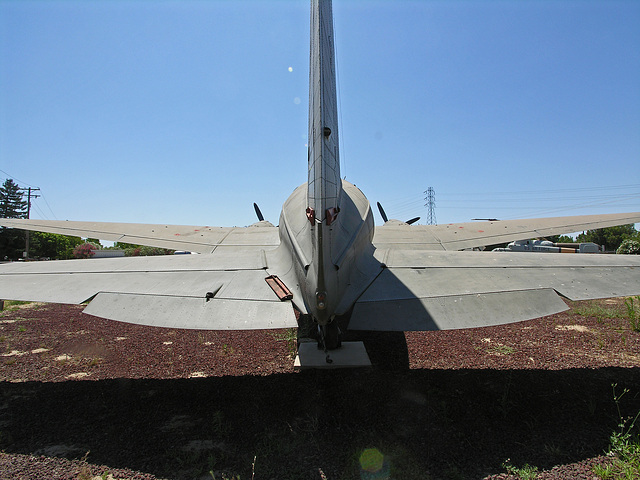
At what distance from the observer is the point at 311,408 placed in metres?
4.62

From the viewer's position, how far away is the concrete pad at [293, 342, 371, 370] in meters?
4.81

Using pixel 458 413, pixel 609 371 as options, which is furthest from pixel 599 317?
pixel 458 413

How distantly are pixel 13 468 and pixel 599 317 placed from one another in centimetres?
1245

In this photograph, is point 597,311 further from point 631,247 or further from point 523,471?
point 631,247

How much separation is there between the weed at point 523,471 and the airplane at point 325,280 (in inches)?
53.8

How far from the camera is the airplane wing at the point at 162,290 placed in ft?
12.3

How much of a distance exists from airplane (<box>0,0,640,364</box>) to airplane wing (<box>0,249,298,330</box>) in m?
0.01

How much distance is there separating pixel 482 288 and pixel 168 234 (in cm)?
989

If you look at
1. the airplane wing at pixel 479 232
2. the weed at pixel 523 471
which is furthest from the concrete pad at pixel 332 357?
the airplane wing at pixel 479 232

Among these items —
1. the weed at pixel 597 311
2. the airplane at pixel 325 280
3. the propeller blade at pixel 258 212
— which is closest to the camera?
the airplane at pixel 325 280

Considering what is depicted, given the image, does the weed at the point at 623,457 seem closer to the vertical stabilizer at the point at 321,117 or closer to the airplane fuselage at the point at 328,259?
the airplane fuselage at the point at 328,259

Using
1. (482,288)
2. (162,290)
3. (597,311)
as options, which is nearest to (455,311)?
(482,288)

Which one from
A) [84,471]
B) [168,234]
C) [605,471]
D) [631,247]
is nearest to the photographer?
[605,471]

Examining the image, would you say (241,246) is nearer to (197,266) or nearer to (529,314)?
(197,266)
